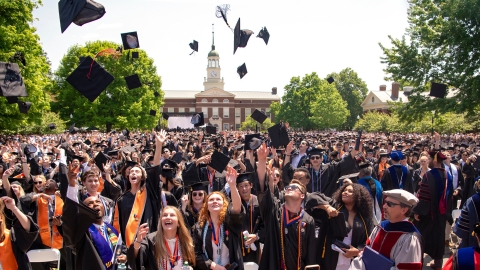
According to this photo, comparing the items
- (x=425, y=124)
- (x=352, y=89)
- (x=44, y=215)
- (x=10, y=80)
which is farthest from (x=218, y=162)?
(x=352, y=89)

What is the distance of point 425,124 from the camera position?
33750 millimetres

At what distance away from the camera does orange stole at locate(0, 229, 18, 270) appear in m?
3.88

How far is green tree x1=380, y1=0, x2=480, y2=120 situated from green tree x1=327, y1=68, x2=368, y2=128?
52.0m

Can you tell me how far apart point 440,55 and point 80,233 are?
20.3m

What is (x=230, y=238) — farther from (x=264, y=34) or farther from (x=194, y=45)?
(x=194, y=45)

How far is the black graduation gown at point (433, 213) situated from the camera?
6.24 m

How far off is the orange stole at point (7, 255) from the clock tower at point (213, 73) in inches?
3618

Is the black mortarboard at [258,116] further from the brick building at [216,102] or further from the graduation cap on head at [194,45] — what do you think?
the brick building at [216,102]

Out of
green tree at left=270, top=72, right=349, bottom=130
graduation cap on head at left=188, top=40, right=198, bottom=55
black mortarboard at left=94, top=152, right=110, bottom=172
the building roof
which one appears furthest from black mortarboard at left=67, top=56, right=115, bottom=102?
the building roof

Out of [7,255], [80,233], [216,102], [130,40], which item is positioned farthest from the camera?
[216,102]

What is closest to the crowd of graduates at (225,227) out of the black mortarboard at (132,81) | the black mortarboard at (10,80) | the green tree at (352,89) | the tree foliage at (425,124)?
the black mortarboard at (10,80)

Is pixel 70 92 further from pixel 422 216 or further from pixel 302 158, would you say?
pixel 422 216

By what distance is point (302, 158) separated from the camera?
357 inches


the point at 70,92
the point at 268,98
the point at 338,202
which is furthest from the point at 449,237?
the point at 268,98
